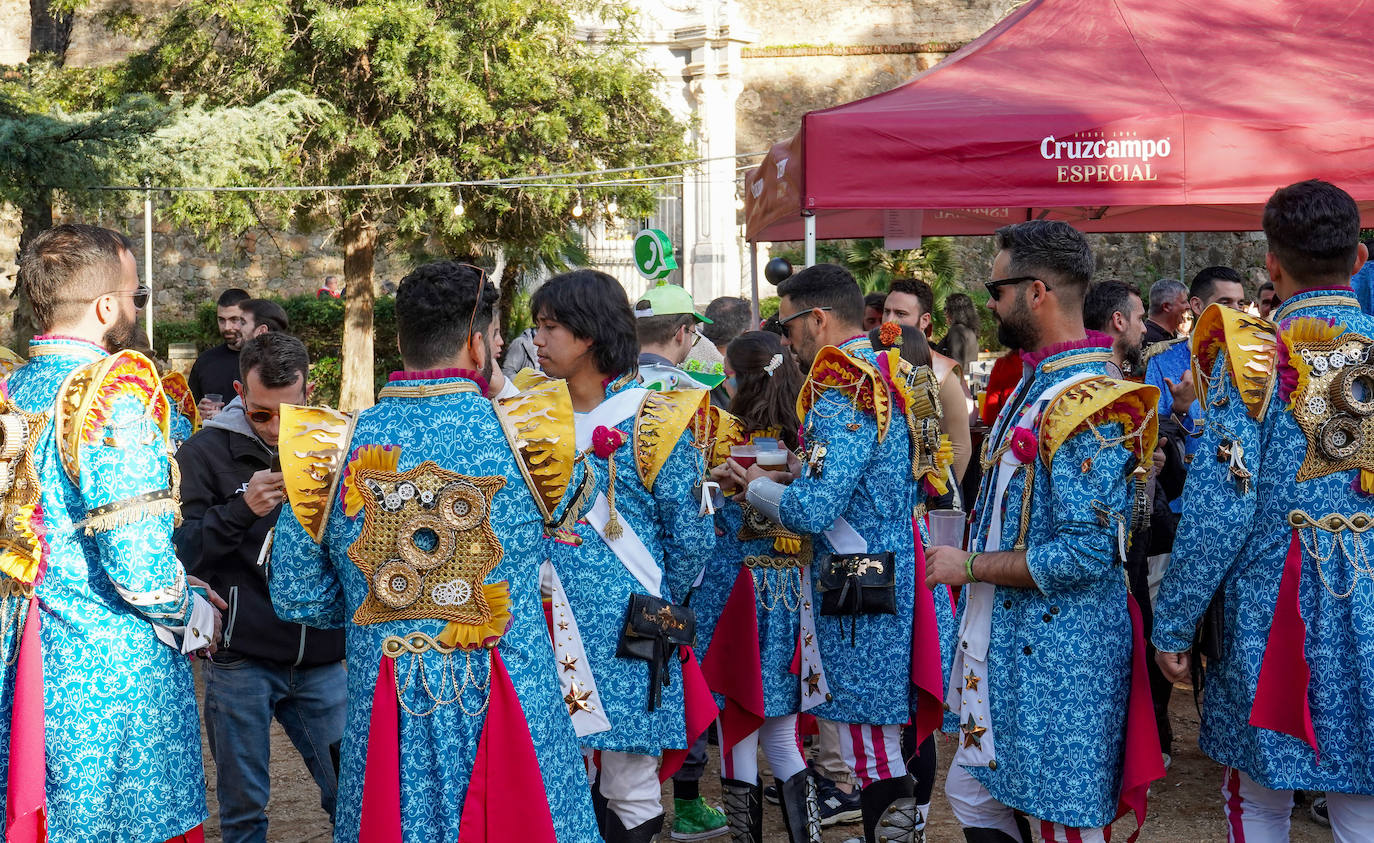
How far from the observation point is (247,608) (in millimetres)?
3799

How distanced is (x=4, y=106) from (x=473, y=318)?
7510 millimetres

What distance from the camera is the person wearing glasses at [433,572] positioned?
267 cm

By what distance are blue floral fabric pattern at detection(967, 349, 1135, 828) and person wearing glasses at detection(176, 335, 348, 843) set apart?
195cm

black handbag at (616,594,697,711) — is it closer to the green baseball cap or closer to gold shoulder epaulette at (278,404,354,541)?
gold shoulder epaulette at (278,404,354,541)

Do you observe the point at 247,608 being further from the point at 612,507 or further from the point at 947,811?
the point at 947,811

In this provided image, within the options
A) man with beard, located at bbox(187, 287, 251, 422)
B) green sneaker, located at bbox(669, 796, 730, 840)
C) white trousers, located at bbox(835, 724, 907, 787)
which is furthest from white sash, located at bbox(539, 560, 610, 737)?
man with beard, located at bbox(187, 287, 251, 422)

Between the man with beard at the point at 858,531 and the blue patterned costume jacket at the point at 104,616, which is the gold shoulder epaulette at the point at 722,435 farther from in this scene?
the blue patterned costume jacket at the point at 104,616

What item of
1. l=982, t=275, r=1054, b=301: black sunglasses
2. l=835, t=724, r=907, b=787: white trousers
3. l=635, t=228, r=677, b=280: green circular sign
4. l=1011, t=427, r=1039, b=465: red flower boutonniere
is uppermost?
l=635, t=228, r=677, b=280: green circular sign

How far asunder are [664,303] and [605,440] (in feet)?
4.20

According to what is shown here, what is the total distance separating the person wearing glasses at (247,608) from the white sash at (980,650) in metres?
1.80

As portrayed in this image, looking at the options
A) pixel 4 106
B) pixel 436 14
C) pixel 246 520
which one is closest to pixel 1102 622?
pixel 246 520

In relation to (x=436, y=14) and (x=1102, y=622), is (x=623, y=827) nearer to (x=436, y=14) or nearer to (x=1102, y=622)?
(x=1102, y=622)

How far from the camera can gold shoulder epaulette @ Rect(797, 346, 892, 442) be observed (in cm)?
385

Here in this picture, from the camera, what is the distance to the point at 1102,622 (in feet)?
10.2
